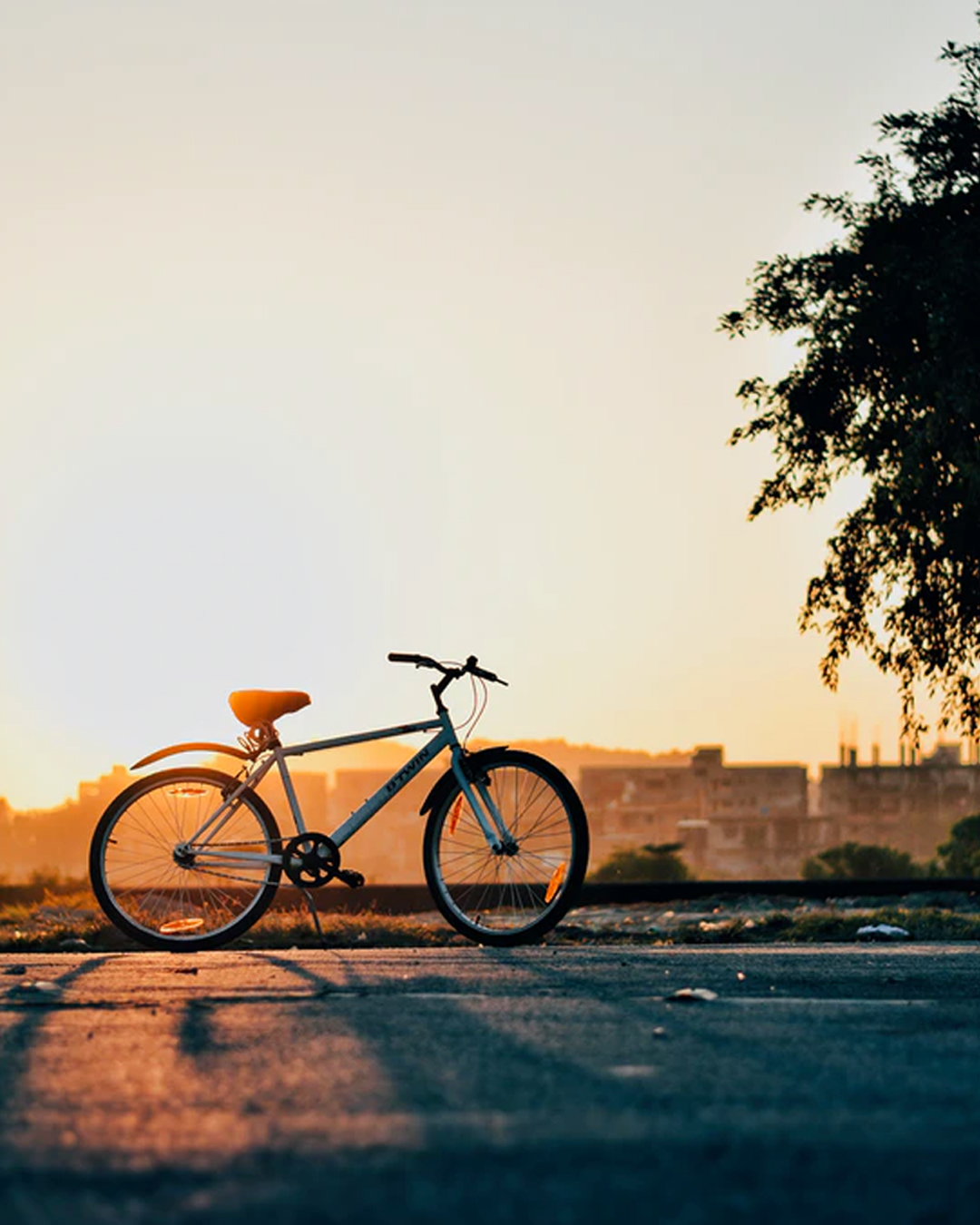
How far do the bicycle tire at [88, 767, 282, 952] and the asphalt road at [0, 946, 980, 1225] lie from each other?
78.4 inches

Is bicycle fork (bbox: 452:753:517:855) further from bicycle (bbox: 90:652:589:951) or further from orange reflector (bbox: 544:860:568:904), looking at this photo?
orange reflector (bbox: 544:860:568:904)

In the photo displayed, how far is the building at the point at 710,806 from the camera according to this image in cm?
11275

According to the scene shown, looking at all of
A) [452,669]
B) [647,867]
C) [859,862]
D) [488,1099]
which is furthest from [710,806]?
[488,1099]

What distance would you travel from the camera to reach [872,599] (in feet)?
68.7

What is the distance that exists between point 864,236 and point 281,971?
16953 mm

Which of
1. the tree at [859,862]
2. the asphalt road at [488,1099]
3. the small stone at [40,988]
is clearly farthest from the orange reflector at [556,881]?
the tree at [859,862]

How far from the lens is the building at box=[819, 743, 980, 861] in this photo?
108500 millimetres

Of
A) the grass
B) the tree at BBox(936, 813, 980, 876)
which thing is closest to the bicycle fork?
the grass

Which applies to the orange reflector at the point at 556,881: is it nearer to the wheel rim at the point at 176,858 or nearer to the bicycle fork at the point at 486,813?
the bicycle fork at the point at 486,813

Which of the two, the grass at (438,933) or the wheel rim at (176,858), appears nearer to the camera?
the wheel rim at (176,858)

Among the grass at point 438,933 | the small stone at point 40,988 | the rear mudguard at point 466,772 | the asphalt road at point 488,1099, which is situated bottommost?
the grass at point 438,933

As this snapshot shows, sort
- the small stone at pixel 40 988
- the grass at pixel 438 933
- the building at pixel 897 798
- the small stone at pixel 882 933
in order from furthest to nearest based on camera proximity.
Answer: the building at pixel 897 798
the grass at pixel 438 933
the small stone at pixel 882 933
the small stone at pixel 40 988

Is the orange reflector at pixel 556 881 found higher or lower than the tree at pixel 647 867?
higher

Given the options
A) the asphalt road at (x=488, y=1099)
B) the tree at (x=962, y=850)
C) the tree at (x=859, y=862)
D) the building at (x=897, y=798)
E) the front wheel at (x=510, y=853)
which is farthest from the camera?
the building at (x=897, y=798)
